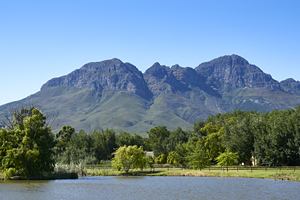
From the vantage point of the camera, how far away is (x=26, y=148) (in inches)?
2975

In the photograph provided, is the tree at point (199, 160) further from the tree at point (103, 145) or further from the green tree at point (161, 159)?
the tree at point (103, 145)

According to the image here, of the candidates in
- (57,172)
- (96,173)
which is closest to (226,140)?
(96,173)

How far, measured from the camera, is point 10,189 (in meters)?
58.6

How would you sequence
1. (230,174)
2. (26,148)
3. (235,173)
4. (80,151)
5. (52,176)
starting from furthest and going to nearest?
(80,151) → (230,174) → (235,173) → (52,176) → (26,148)

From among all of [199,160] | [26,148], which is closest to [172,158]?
[199,160]

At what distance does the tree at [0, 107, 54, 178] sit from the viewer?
74.4 meters

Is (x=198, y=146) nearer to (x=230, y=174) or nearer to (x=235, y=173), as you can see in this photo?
(x=230, y=174)

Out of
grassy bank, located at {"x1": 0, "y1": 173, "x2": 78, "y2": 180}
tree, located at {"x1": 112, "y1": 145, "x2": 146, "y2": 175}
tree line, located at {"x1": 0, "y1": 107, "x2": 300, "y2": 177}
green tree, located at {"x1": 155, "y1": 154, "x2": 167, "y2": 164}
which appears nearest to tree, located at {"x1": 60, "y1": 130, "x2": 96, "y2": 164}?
tree line, located at {"x1": 0, "y1": 107, "x2": 300, "y2": 177}

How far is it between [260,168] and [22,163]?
51067 millimetres

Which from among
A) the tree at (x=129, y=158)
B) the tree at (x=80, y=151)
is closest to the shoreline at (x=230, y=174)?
the tree at (x=129, y=158)

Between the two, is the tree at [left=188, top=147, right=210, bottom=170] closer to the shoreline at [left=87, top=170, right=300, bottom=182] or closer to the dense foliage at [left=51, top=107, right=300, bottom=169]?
the dense foliage at [left=51, top=107, right=300, bottom=169]

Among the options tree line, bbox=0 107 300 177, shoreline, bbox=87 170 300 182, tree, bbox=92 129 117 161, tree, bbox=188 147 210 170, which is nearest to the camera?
shoreline, bbox=87 170 300 182

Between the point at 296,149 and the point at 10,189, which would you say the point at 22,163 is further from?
the point at 296,149

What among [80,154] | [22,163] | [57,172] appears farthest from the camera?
[80,154]
